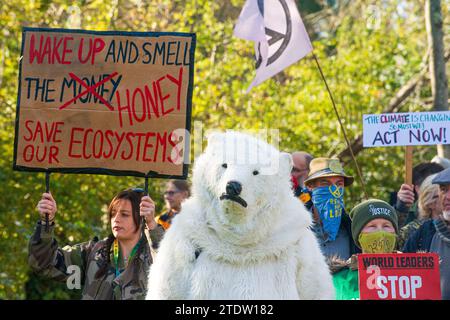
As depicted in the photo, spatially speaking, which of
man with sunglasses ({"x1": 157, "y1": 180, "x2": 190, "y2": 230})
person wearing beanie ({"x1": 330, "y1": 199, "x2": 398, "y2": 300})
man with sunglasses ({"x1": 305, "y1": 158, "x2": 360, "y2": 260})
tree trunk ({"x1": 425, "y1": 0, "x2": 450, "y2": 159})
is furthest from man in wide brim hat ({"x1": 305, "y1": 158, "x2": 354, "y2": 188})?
tree trunk ({"x1": 425, "y1": 0, "x2": 450, "y2": 159})

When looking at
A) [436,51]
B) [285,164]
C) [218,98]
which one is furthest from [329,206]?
[218,98]

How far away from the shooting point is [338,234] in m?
7.66

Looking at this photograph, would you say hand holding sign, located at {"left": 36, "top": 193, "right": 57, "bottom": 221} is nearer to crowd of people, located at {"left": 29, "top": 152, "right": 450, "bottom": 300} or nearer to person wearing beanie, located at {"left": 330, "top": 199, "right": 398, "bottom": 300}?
crowd of people, located at {"left": 29, "top": 152, "right": 450, "bottom": 300}

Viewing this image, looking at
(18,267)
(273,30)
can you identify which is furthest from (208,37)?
(273,30)

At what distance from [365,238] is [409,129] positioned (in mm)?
1816

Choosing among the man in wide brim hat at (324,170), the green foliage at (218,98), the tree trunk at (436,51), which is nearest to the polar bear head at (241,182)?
the man in wide brim hat at (324,170)

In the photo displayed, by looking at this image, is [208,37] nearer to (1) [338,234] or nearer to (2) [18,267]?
(2) [18,267]

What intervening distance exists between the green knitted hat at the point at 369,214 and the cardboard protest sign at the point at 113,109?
1204 millimetres

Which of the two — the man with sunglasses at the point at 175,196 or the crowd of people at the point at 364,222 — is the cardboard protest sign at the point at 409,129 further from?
the man with sunglasses at the point at 175,196

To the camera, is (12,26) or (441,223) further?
(12,26)

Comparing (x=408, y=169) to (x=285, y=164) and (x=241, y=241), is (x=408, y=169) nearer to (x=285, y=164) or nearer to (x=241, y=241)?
(x=285, y=164)

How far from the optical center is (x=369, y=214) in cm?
700

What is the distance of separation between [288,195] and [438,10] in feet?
19.6
